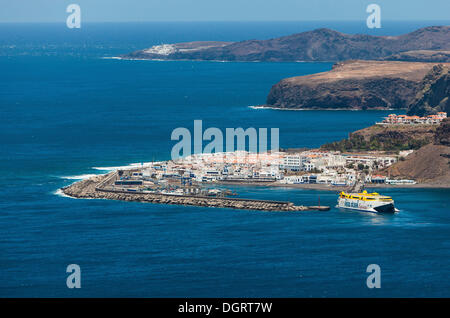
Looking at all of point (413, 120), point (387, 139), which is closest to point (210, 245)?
point (387, 139)

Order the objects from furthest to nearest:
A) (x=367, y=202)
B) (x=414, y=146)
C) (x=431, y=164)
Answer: (x=414, y=146) → (x=431, y=164) → (x=367, y=202)

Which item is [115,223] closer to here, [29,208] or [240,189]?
[29,208]

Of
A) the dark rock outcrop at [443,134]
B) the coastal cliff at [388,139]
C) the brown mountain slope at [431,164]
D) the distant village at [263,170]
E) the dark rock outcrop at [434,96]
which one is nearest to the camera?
the distant village at [263,170]

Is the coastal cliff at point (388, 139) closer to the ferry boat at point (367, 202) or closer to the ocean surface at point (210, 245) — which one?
the ocean surface at point (210, 245)

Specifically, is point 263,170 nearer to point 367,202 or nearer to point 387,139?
point 367,202

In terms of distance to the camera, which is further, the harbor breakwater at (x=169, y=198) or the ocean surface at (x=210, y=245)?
the harbor breakwater at (x=169, y=198)

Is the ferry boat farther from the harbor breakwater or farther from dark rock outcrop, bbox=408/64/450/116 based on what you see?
dark rock outcrop, bbox=408/64/450/116

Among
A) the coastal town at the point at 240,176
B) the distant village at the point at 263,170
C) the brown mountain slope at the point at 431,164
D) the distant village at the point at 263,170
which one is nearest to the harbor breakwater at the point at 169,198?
the coastal town at the point at 240,176

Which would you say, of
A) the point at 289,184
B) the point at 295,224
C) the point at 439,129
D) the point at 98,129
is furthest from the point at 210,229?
the point at 98,129
